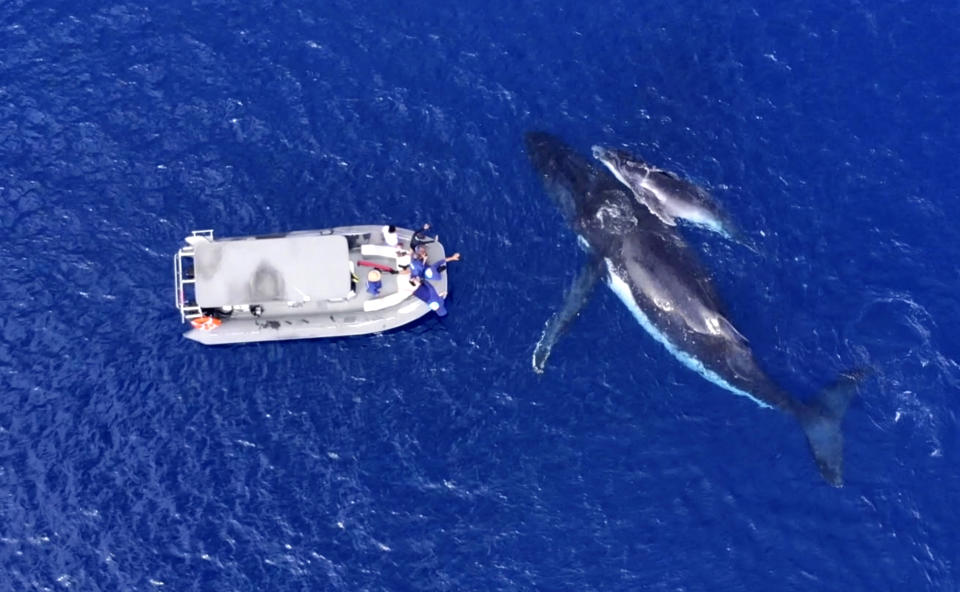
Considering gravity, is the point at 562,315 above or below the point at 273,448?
above

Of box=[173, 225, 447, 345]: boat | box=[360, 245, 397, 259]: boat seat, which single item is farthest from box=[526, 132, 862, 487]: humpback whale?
box=[360, 245, 397, 259]: boat seat

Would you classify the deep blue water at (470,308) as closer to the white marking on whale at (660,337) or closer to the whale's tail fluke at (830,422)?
the whale's tail fluke at (830,422)

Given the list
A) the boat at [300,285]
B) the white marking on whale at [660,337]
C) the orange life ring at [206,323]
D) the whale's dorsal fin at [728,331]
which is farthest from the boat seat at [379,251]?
the whale's dorsal fin at [728,331]

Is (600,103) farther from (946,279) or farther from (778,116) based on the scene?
(946,279)

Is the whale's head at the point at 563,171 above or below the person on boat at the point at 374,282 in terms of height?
above

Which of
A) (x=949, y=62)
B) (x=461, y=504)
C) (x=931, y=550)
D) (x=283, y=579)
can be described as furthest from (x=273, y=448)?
(x=949, y=62)

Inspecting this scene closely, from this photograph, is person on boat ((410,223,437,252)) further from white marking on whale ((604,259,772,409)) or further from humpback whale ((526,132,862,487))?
white marking on whale ((604,259,772,409))
